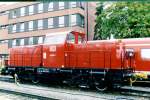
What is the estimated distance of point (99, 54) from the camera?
15.4 meters

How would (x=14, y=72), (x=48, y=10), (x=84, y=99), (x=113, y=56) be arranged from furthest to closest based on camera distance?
(x=48, y=10) → (x=14, y=72) → (x=113, y=56) → (x=84, y=99)

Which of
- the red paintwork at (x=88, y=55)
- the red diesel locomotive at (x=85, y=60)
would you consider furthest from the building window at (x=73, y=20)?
the red paintwork at (x=88, y=55)

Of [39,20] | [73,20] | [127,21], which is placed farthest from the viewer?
[39,20]

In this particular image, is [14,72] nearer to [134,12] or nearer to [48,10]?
[134,12]

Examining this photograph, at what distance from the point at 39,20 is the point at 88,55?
3092cm

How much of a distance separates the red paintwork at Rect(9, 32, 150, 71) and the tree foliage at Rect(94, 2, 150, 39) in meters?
10.3

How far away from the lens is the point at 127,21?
28781 mm

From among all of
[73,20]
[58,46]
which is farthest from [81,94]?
[73,20]

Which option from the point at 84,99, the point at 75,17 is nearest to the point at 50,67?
the point at 84,99

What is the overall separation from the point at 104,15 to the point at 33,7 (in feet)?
58.6

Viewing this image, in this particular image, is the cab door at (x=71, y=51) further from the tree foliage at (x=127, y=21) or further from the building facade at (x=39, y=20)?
the building facade at (x=39, y=20)

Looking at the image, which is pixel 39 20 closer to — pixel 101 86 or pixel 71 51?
pixel 71 51

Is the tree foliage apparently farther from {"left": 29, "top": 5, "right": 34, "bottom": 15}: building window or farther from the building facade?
{"left": 29, "top": 5, "right": 34, "bottom": 15}: building window

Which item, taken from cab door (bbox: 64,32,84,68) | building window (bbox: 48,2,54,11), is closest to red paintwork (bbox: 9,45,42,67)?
cab door (bbox: 64,32,84,68)
